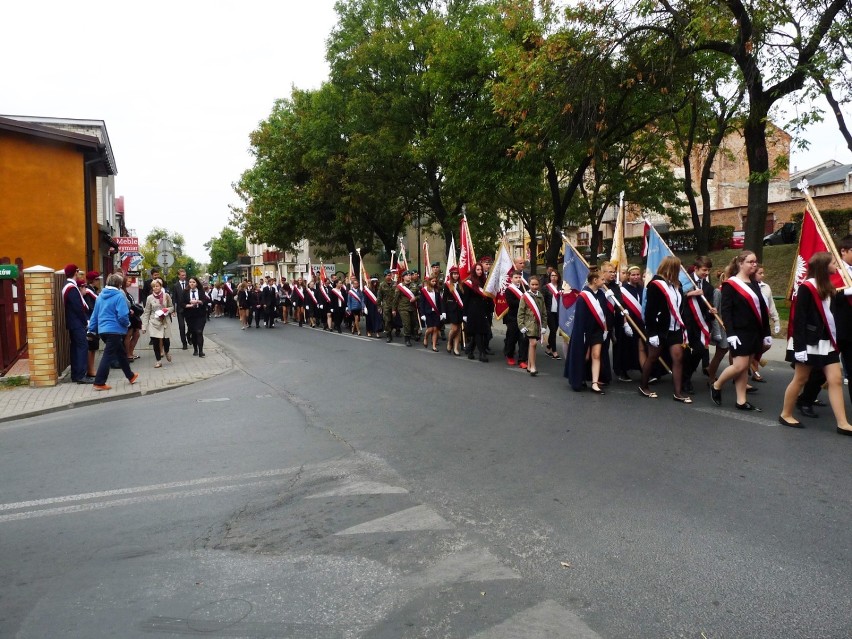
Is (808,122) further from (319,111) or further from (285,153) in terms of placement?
(285,153)

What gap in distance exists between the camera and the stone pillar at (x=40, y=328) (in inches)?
464

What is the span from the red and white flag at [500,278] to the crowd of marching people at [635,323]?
11 centimetres

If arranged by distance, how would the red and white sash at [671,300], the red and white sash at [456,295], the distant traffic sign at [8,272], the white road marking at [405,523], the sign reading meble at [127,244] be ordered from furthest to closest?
1. the sign reading meble at [127,244]
2. the red and white sash at [456,295]
3. the distant traffic sign at [8,272]
4. the red and white sash at [671,300]
5. the white road marking at [405,523]

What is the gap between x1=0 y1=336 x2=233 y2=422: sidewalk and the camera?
9.91m

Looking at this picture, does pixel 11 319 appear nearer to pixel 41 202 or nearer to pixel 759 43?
pixel 41 202

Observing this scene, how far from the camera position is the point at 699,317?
29.8 ft

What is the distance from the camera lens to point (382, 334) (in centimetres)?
2139

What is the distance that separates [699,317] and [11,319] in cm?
1202

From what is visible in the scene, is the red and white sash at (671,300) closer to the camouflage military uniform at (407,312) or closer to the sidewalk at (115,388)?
the sidewalk at (115,388)

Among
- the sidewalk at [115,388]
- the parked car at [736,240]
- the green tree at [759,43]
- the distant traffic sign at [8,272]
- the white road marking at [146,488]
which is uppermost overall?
the green tree at [759,43]

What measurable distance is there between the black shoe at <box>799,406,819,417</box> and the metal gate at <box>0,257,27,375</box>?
12.5 meters

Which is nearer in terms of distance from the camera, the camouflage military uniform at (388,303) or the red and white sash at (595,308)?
the red and white sash at (595,308)

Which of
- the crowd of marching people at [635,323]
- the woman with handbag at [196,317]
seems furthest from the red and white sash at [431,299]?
the woman with handbag at [196,317]

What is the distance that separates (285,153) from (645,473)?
34.9m
